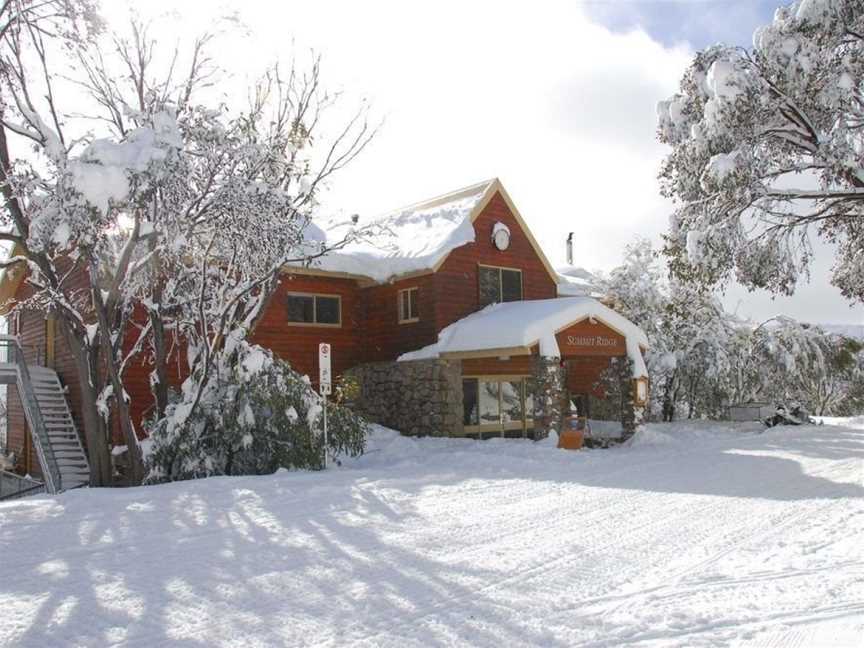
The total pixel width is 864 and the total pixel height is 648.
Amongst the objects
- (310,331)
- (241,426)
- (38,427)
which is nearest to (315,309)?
(310,331)

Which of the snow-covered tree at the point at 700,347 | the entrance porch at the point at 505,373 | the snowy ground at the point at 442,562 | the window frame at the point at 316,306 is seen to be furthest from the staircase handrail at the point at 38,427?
the snow-covered tree at the point at 700,347

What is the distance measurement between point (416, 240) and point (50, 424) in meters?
Answer: 10.6

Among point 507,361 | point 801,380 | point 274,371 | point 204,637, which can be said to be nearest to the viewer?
point 204,637

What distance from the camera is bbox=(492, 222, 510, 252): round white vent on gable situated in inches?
853

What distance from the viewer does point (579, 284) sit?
2830 cm

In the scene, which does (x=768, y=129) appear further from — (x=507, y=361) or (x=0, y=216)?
(x=0, y=216)

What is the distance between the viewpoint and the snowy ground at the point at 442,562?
4.79 metres

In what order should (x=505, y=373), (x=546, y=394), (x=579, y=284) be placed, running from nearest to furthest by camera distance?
(x=546, y=394) → (x=505, y=373) → (x=579, y=284)

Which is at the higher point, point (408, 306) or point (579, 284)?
point (579, 284)

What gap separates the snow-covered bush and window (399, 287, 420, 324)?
275 inches

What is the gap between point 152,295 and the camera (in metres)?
14.0

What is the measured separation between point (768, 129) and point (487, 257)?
27.6 feet

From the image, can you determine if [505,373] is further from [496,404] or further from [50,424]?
[50,424]

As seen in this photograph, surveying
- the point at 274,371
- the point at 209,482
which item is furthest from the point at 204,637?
the point at 274,371
